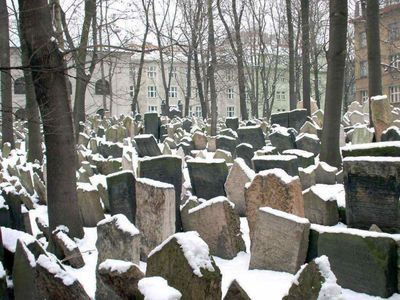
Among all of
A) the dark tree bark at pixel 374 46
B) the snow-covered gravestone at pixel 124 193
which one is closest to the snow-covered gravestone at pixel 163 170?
the snow-covered gravestone at pixel 124 193

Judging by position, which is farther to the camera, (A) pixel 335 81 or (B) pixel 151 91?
(B) pixel 151 91

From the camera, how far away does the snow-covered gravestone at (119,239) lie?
508 cm

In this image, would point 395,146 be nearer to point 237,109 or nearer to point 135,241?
point 135,241

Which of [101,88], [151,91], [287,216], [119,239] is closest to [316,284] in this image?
[287,216]

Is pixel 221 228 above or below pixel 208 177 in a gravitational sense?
below

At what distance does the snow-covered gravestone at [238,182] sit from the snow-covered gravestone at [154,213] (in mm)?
1761

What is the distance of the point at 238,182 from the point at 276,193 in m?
1.69

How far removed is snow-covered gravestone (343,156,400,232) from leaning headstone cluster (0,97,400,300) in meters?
0.01

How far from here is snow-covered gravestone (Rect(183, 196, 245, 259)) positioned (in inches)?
229

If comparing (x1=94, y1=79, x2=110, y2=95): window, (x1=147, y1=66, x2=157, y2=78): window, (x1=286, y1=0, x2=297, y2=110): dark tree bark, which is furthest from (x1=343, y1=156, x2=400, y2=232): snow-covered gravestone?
(x1=147, y1=66, x2=157, y2=78): window

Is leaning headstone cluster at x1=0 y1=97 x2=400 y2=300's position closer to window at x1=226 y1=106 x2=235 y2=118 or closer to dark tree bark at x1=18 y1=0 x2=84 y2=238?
dark tree bark at x1=18 y1=0 x2=84 y2=238

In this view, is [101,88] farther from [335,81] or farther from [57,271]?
[57,271]

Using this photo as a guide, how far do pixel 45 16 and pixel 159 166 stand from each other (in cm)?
244

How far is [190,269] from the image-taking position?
367cm
